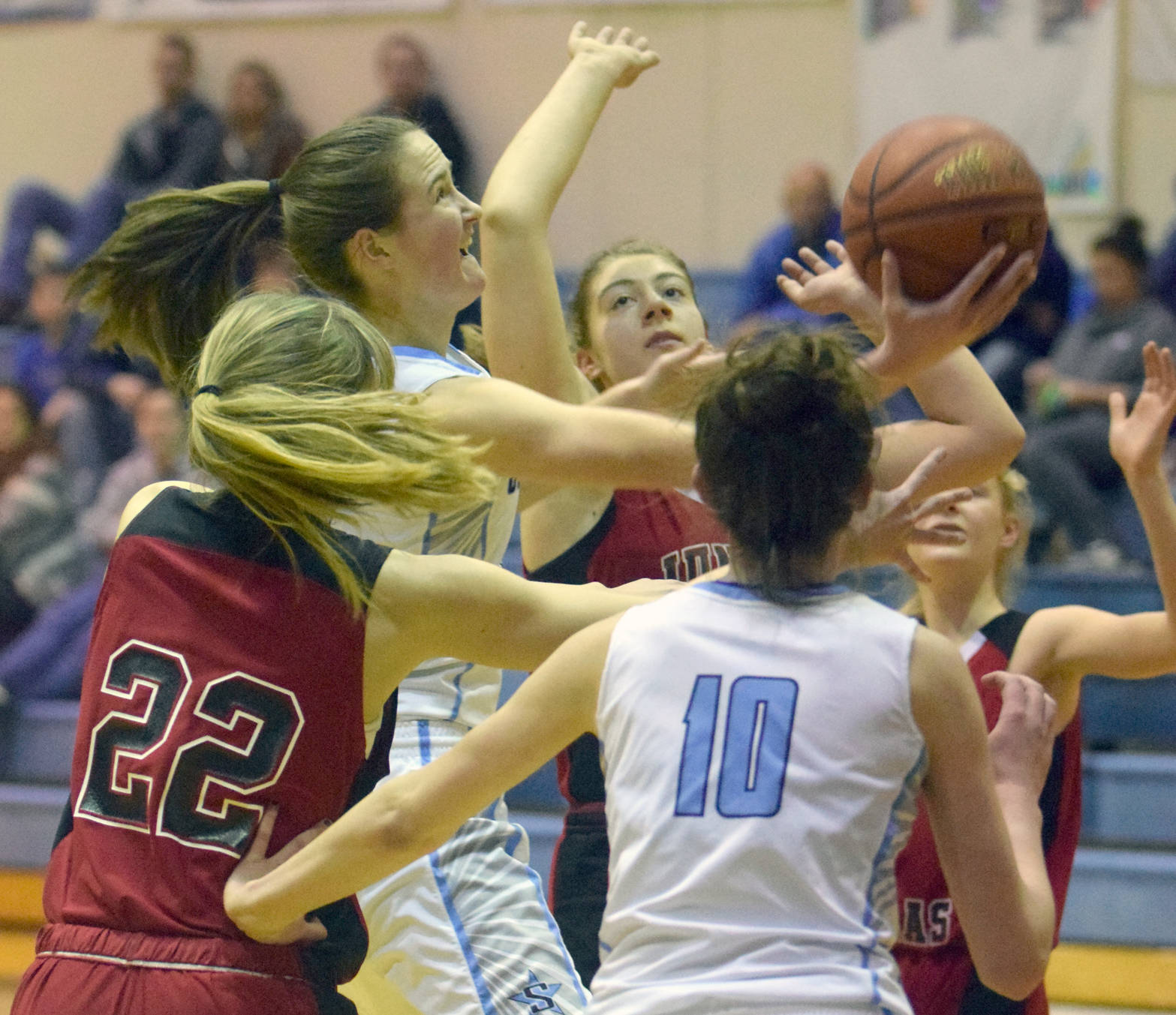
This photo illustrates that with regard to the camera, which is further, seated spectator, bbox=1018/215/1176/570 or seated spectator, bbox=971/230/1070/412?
seated spectator, bbox=971/230/1070/412

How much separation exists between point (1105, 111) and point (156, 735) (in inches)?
274

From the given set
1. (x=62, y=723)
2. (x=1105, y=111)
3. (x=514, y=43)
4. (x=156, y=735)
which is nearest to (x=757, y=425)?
(x=156, y=735)

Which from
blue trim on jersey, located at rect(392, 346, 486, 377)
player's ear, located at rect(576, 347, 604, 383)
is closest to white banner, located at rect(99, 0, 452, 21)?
player's ear, located at rect(576, 347, 604, 383)

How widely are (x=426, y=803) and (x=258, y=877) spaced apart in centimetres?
21

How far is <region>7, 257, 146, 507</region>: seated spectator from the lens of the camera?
720 cm

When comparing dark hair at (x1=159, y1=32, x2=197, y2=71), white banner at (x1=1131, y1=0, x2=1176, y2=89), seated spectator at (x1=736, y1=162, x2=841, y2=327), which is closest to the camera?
seated spectator at (x1=736, y1=162, x2=841, y2=327)

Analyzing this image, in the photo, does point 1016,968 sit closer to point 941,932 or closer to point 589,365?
point 941,932

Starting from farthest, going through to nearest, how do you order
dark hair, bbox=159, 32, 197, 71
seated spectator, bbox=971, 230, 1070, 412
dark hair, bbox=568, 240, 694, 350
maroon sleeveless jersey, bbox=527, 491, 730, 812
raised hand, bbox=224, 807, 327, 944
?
dark hair, bbox=159, 32, 197, 71
seated spectator, bbox=971, 230, 1070, 412
dark hair, bbox=568, 240, 694, 350
maroon sleeveless jersey, bbox=527, 491, 730, 812
raised hand, bbox=224, 807, 327, 944

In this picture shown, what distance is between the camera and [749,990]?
1419mm

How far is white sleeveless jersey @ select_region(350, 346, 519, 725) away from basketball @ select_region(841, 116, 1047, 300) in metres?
0.65

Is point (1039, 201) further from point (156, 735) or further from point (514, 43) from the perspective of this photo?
point (514, 43)

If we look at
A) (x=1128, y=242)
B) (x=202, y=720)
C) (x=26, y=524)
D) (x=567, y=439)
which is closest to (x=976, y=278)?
(x=567, y=439)

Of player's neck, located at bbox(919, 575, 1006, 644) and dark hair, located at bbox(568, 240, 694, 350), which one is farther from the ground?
dark hair, located at bbox(568, 240, 694, 350)

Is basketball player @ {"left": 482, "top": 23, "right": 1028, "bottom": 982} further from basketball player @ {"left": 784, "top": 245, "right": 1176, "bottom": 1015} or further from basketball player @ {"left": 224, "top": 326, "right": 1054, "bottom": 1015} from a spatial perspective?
basketball player @ {"left": 224, "top": 326, "right": 1054, "bottom": 1015}
